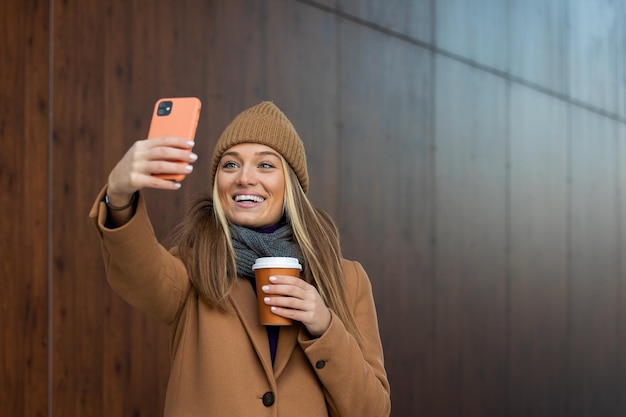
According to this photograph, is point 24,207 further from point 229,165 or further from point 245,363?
point 245,363

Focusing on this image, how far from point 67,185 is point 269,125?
149 centimetres

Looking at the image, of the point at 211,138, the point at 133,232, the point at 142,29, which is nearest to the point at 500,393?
the point at 211,138

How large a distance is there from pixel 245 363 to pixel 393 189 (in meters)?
3.62

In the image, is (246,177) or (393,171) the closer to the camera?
(246,177)

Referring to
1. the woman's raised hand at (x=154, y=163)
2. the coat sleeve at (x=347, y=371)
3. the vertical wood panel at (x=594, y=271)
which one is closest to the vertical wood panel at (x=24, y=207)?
the coat sleeve at (x=347, y=371)

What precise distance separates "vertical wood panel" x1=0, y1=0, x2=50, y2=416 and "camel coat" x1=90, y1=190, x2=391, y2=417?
1.38 meters

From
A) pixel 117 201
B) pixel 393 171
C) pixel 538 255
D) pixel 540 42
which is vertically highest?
pixel 540 42

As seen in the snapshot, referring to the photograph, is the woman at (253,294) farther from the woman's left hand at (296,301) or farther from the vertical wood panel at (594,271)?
the vertical wood panel at (594,271)

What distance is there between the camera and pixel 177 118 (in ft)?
5.77

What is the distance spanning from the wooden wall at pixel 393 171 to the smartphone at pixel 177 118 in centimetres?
169

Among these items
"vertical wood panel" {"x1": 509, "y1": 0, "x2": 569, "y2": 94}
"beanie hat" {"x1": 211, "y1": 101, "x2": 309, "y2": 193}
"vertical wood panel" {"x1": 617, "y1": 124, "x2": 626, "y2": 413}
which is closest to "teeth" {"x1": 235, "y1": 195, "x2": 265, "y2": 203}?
"beanie hat" {"x1": 211, "y1": 101, "x2": 309, "y2": 193}

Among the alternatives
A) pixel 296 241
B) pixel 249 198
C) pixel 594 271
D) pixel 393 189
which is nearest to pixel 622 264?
pixel 594 271

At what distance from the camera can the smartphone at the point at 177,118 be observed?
1.73 meters

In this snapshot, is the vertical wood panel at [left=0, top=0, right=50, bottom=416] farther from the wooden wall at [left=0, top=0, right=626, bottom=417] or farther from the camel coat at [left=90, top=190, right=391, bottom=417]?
the camel coat at [left=90, top=190, right=391, bottom=417]
